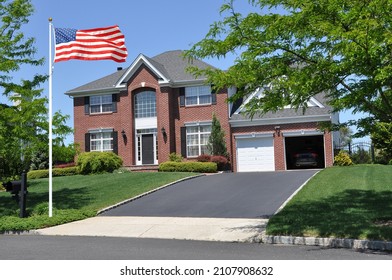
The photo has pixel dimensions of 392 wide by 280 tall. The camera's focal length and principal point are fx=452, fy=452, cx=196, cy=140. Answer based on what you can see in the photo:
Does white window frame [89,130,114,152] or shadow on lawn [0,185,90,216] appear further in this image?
white window frame [89,130,114,152]

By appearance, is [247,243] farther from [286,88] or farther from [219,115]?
[219,115]

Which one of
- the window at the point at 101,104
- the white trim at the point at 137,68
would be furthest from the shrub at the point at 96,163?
the white trim at the point at 137,68

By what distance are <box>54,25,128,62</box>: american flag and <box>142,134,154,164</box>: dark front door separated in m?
17.6

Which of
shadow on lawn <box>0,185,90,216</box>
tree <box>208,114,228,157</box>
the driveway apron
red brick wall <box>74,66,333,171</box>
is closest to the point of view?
the driveway apron

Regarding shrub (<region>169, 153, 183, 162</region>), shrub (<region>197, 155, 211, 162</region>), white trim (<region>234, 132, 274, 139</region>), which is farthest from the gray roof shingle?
shrub (<region>197, 155, 211, 162</region>)

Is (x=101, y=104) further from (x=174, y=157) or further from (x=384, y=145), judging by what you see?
(x=384, y=145)

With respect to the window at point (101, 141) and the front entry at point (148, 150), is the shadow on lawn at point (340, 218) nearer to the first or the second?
the front entry at point (148, 150)

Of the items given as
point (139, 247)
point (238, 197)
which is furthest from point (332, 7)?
point (238, 197)

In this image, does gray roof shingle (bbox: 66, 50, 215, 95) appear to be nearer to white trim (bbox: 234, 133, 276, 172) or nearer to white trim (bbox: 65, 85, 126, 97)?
white trim (bbox: 65, 85, 126, 97)

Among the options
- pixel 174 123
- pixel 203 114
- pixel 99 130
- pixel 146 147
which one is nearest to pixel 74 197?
pixel 146 147

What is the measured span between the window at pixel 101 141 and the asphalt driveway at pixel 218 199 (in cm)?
1258

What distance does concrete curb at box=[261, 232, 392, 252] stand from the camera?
906 centimetres

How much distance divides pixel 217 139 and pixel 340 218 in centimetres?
1810

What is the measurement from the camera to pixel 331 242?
958 centimetres
